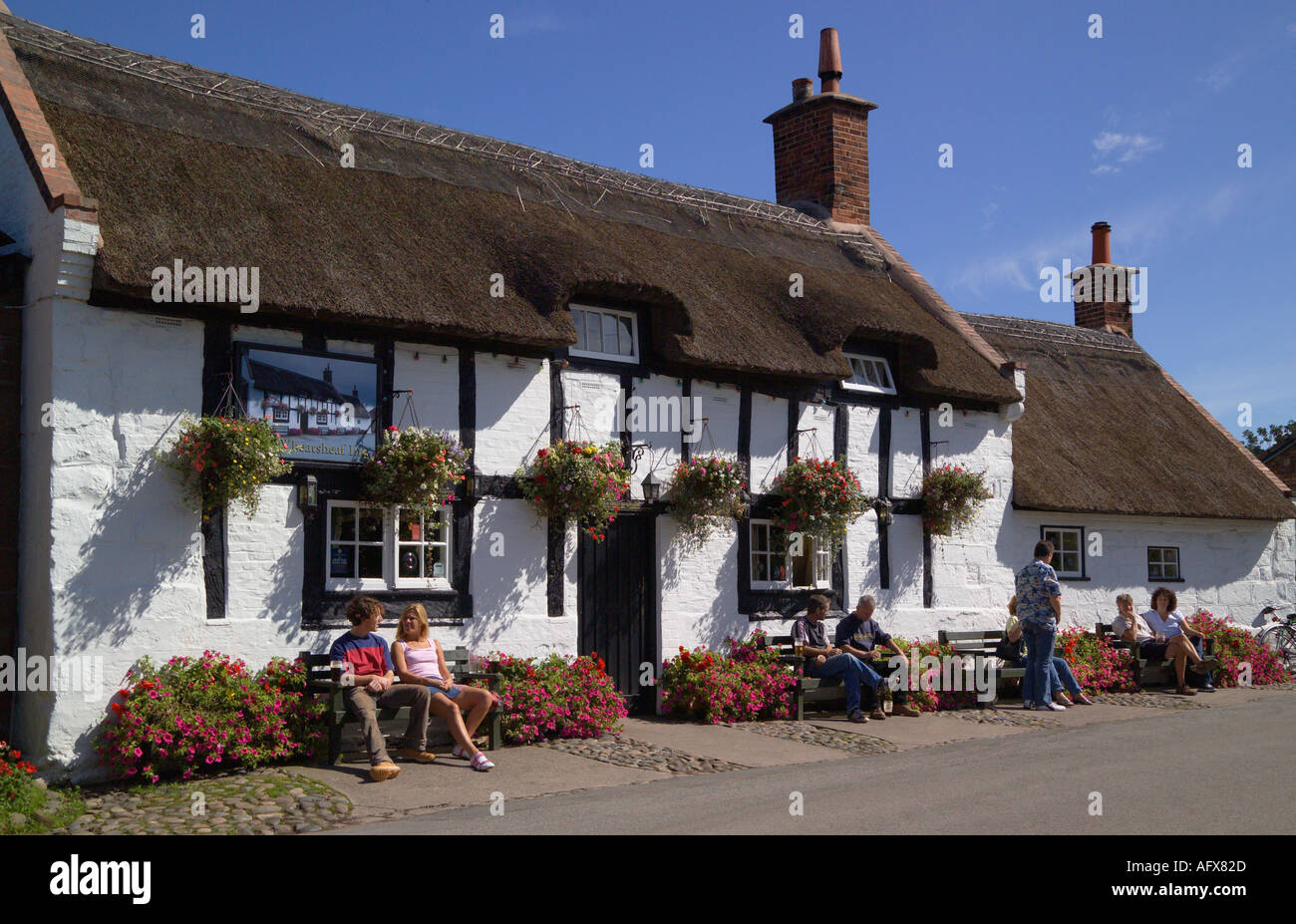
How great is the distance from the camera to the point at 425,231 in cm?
1080

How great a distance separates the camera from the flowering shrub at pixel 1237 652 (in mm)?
14898

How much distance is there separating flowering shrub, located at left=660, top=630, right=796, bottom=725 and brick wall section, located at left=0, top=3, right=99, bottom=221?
6515 millimetres

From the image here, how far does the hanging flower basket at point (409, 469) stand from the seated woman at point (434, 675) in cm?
101

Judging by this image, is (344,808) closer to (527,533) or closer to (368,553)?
(368,553)

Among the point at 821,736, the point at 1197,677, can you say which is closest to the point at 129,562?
the point at 821,736

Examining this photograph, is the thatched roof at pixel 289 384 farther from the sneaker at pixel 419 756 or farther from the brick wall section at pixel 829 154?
the brick wall section at pixel 829 154

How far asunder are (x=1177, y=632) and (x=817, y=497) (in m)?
5.66

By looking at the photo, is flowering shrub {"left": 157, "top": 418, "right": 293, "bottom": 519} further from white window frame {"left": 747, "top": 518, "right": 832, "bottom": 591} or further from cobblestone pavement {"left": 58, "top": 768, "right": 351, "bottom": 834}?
white window frame {"left": 747, "top": 518, "right": 832, "bottom": 591}

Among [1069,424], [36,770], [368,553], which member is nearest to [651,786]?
[368,553]

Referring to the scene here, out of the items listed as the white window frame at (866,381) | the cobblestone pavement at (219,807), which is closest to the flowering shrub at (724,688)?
the white window frame at (866,381)

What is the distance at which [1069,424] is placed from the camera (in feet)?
54.9

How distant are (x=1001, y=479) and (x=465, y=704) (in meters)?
8.35

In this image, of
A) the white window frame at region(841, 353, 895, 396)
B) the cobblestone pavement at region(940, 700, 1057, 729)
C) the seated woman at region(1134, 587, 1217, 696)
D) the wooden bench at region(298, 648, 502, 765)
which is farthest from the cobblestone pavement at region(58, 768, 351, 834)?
the seated woman at region(1134, 587, 1217, 696)

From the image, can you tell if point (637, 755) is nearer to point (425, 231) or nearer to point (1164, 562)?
point (425, 231)
